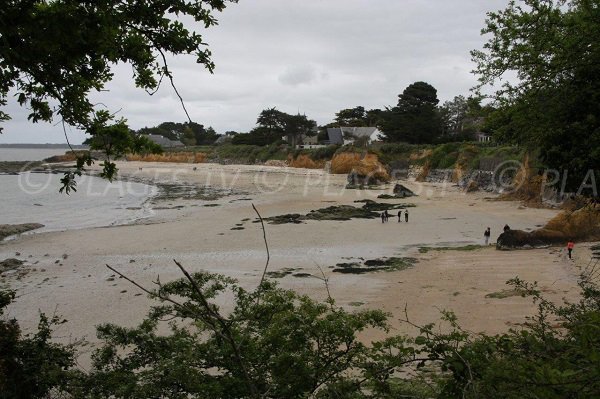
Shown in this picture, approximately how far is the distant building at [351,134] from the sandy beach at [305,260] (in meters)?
44.9

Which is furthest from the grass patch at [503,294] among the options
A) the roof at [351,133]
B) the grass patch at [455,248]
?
the roof at [351,133]

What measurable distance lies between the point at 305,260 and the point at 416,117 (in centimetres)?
5385

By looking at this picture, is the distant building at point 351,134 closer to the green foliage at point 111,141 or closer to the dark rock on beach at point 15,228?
the dark rock on beach at point 15,228

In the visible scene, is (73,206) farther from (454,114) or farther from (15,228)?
(454,114)

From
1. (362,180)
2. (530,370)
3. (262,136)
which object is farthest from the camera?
(262,136)

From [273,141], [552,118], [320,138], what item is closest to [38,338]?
[552,118]

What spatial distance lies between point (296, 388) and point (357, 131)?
7918 centimetres

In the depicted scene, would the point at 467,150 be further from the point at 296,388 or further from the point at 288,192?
the point at 296,388

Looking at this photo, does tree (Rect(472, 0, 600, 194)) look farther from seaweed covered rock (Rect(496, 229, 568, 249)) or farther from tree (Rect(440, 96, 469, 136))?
tree (Rect(440, 96, 469, 136))

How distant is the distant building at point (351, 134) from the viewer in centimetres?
7975

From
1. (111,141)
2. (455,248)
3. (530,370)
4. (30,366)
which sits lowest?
(455,248)

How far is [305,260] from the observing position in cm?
1900

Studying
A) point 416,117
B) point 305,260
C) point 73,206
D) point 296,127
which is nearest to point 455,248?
point 305,260

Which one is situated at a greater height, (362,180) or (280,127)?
(280,127)
